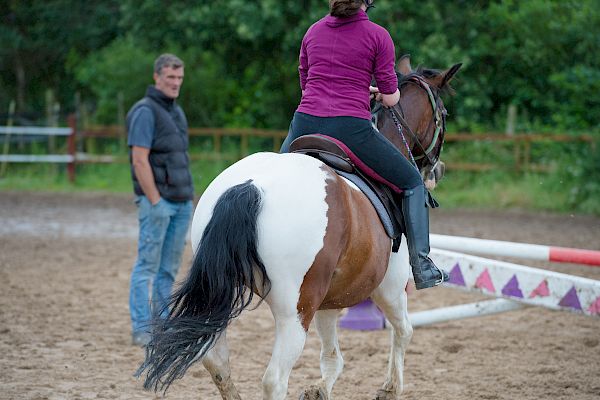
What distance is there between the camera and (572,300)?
20.1ft

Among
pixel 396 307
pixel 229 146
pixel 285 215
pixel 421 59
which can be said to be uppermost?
pixel 421 59

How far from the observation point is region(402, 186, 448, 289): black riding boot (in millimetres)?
4992

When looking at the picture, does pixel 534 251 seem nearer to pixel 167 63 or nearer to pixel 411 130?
pixel 411 130

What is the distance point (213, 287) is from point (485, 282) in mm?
2993

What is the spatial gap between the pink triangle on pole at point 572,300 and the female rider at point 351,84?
1836 millimetres

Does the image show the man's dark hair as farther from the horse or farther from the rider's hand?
the horse

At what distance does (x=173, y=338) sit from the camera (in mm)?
4277

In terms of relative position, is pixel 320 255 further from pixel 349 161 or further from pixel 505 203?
pixel 505 203

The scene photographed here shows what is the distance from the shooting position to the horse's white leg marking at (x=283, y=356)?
417cm

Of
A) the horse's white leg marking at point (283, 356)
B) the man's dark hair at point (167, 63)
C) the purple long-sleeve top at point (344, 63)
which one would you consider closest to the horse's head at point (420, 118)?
the purple long-sleeve top at point (344, 63)

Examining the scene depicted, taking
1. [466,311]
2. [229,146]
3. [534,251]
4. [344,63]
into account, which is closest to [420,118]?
[344,63]

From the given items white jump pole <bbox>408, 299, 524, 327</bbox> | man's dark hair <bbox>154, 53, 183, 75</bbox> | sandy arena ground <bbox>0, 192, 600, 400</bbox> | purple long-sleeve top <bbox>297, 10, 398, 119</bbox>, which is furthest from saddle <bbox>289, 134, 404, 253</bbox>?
man's dark hair <bbox>154, 53, 183, 75</bbox>

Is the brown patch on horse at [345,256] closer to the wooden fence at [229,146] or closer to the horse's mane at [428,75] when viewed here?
the horse's mane at [428,75]

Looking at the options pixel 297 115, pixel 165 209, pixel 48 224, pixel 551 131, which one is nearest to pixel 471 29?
pixel 551 131
